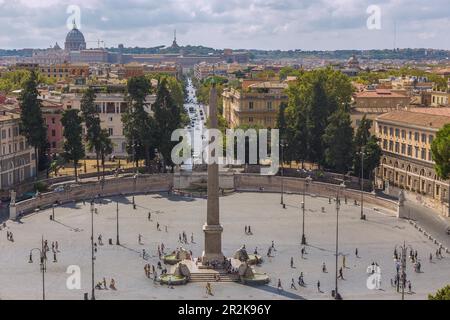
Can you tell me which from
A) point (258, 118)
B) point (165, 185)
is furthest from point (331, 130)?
point (258, 118)

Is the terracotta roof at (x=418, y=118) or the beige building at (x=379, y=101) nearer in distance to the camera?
the terracotta roof at (x=418, y=118)

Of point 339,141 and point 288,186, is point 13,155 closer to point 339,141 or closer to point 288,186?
point 288,186

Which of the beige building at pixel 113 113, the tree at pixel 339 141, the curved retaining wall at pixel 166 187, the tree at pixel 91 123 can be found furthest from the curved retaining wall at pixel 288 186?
the beige building at pixel 113 113

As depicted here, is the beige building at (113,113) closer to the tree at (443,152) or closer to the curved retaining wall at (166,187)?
the curved retaining wall at (166,187)

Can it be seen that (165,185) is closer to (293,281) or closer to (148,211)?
(148,211)

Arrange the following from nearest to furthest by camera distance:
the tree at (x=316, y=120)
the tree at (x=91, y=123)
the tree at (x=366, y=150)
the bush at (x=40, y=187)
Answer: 1. the bush at (x=40, y=187)
2. the tree at (x=366, y=150)
3. the tree at (x=91, y=123)
4. the tree at (x=316, y=120)

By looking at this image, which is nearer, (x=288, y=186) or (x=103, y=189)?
(x=103, y=189)

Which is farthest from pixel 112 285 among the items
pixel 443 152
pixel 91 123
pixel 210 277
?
pixel 91 123

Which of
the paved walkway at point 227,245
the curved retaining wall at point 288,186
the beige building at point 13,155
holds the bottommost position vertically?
the paved walkway at point 227,245
